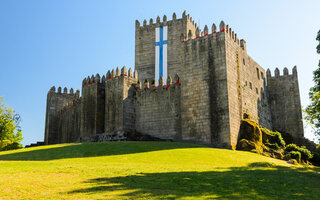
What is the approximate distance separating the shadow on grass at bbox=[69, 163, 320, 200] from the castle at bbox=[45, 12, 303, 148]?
13.7 metres

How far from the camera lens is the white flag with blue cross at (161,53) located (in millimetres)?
47125

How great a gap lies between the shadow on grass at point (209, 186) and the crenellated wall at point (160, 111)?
1640 centimetres

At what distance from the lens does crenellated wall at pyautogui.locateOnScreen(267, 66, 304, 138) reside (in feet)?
128

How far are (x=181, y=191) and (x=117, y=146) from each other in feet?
45.6

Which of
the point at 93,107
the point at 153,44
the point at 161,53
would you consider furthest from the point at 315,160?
the point at 153,44

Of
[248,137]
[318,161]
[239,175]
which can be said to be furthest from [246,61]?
[239,175]

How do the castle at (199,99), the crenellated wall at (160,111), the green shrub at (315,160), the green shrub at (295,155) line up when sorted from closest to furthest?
the green shrub at (295,155) → the castle at (199,99) → the green shrub at (315,160) → the crenellated wall at (160,111)

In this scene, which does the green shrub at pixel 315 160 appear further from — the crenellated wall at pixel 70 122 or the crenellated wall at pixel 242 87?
the crenellated wall at pixel 70 122

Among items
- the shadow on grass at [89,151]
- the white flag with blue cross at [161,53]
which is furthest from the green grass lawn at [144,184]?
the white flag with blue cross at [161,53]

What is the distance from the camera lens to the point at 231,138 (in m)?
27.4

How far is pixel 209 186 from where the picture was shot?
12000 mm

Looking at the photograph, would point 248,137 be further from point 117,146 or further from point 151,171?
point 151,171

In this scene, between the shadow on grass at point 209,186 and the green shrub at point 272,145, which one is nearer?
the shadow on grass at point 209,186

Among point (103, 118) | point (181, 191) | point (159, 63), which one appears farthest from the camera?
point (159, 63)
